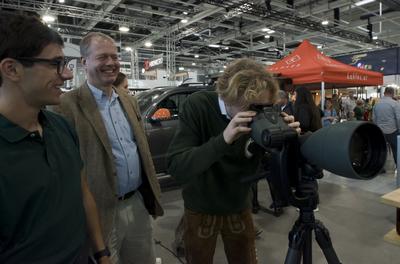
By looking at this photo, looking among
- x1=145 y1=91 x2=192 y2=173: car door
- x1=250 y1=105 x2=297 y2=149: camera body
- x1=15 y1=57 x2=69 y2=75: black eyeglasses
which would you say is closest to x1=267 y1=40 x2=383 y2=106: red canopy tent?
x1=145 y1=91 x2=192 y2=173: car door

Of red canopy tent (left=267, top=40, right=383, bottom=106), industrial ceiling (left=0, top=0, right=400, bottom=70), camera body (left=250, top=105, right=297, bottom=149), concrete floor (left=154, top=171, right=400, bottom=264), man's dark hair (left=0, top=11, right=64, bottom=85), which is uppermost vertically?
industrial ceiling (left=0, top=0, right=400, bottom=70)

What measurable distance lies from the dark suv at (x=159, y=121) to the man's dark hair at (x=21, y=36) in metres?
3.42

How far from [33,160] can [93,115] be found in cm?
59

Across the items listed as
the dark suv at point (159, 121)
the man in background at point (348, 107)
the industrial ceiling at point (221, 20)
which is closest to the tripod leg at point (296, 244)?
the dark suv at point (159, 121)

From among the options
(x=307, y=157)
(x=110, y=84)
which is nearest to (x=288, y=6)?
(x=110, y=84)

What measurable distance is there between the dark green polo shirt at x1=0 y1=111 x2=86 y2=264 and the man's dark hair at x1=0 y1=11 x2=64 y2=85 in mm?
191

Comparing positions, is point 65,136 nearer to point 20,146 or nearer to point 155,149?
point 20,146

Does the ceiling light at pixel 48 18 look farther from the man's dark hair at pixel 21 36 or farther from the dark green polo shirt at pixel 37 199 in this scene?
the dark green polo shirt at pixel 37 199

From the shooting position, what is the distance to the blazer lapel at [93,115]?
1.38 m

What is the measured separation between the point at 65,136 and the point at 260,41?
12.8 m

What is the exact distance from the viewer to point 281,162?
0.81m

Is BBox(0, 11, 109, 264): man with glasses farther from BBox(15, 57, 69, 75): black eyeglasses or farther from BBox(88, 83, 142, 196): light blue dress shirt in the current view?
BBox(88, 83, 142, 196): light blue dress shirt

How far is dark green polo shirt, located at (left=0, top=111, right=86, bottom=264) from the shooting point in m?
0.79

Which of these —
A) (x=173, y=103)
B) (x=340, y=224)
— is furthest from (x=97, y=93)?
(x=173, y=103)
